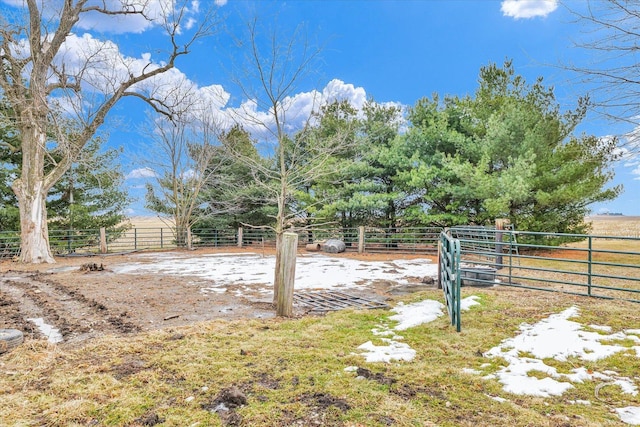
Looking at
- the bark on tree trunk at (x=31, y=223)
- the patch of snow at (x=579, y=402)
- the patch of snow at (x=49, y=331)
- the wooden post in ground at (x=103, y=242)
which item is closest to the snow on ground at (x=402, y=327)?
the patch of snow at (x=579, y=402)

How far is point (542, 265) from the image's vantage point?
1150 centimetres

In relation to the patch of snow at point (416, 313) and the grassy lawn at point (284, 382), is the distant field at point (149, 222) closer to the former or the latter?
the grassy lawn at point (284, 382)

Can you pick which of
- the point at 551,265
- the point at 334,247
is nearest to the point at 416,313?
the point at 551,265

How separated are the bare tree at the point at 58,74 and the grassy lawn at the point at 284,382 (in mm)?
10427

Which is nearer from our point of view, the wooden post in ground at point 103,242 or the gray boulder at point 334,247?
the gray boulder at point 334,247

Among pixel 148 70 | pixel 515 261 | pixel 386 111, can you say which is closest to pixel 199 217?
pixel 148 70

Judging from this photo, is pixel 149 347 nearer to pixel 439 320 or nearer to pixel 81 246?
pixel 439 320

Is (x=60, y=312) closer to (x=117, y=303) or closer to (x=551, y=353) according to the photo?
(x=117, y=303)

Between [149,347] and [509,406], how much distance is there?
3325 millimetres

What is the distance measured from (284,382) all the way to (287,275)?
211 cm

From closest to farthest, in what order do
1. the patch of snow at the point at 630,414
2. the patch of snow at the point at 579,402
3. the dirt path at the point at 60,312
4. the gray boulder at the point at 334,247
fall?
the patch of snow at the point at 630,414
the patch of snow at the point at 579,402
the dirt path at the point at 60,312
the gray boulder at the point at 334,247

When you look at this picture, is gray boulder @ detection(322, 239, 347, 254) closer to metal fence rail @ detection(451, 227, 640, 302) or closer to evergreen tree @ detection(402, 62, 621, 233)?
evergreen tree @ detection(402, 62, 621, 233)

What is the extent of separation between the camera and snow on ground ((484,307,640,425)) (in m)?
2.63

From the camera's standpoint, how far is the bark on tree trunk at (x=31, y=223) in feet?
38.8
